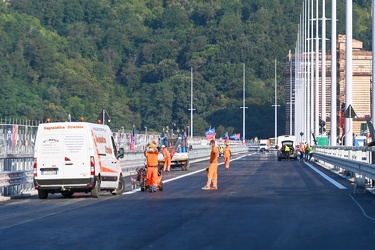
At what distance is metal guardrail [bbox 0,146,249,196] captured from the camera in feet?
106

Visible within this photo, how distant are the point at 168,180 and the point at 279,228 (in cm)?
2464

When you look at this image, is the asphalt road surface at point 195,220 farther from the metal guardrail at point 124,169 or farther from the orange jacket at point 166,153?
the orange jacket at point 166,153

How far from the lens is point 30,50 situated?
169250 mm

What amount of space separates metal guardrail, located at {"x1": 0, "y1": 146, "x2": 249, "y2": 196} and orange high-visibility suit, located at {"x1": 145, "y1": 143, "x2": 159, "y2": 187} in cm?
346

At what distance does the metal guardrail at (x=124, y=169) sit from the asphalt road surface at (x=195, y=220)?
0.67 meters

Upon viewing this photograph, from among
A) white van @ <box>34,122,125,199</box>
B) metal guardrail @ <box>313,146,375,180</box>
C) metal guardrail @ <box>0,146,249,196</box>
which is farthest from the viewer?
metal guardrail @ <box>313,146,375,180</box>

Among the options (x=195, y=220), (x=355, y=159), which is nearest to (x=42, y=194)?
→ (x=195, y=220)

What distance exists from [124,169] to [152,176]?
14965mm

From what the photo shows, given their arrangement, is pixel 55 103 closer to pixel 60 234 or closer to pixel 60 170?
pixel 60 170

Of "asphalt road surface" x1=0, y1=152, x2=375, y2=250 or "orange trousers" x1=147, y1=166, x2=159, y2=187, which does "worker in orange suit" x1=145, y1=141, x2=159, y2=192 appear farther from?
"asphalt road surface" x1=0, y1=152, x2=375, y2=250

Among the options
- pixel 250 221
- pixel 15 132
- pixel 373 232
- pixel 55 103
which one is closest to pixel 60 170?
pixel 15 132

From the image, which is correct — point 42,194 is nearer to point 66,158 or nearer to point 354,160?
point 66,158

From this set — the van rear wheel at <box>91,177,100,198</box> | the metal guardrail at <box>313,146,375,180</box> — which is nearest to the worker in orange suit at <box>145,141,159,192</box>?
the van rear wheel at <box>91,177,100,198</box>

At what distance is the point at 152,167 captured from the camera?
35.8 metres
